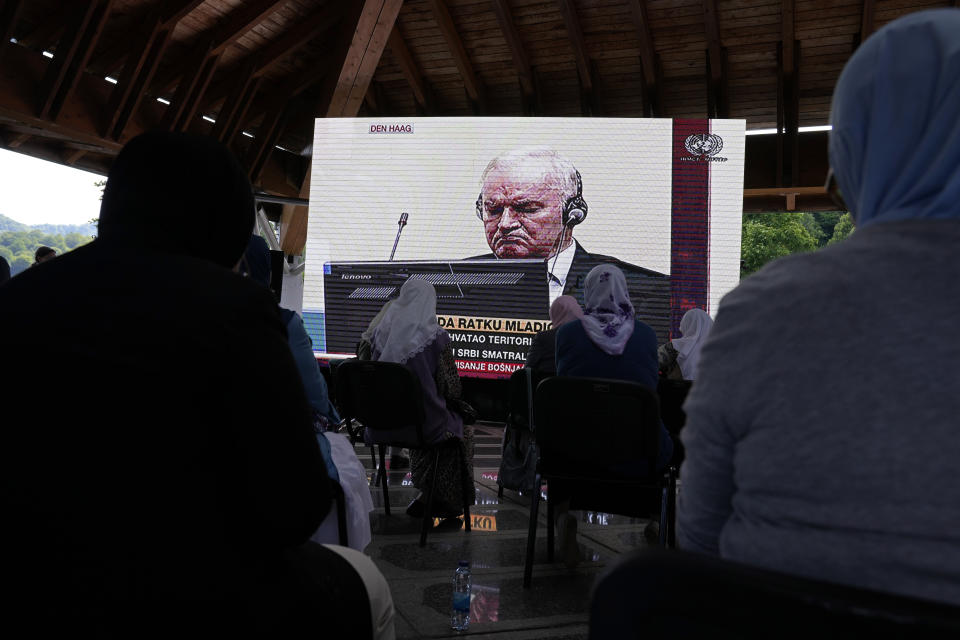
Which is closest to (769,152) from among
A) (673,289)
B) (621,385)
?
(673,289)

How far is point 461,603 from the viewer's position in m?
2.19

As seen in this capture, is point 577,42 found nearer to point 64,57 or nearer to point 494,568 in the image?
point 64,57

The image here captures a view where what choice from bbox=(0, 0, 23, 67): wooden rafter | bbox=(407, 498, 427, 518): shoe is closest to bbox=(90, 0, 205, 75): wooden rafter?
bbox=(0, 0, 23, 67): wooden rafter

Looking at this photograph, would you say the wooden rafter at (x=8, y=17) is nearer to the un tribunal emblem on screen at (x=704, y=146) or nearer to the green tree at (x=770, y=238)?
the un tribunal emblem on screen at (x=704, y=146)

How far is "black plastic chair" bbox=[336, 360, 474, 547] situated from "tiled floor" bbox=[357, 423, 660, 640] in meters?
0.15

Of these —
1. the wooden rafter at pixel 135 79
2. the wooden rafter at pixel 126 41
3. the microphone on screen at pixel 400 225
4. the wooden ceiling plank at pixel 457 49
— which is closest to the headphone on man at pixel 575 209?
the microphone on screen at pixel 400 225

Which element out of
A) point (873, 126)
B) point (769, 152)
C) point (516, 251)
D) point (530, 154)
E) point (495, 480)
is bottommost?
point (495, 480)

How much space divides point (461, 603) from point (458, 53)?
736cm

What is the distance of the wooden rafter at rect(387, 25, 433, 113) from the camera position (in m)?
8.43

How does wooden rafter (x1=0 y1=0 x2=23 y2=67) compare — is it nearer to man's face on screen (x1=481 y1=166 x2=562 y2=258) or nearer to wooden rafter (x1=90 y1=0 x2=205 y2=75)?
wooden rafter (x1=90 y1=0 x2=205 y2=75)

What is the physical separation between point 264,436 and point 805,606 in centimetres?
62

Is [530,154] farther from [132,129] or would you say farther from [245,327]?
[245,327]

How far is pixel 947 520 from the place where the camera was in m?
0.61

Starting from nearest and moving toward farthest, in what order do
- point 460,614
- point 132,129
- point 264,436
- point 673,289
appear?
point 264,436, point 460,614, point 673,289, point 132,129
